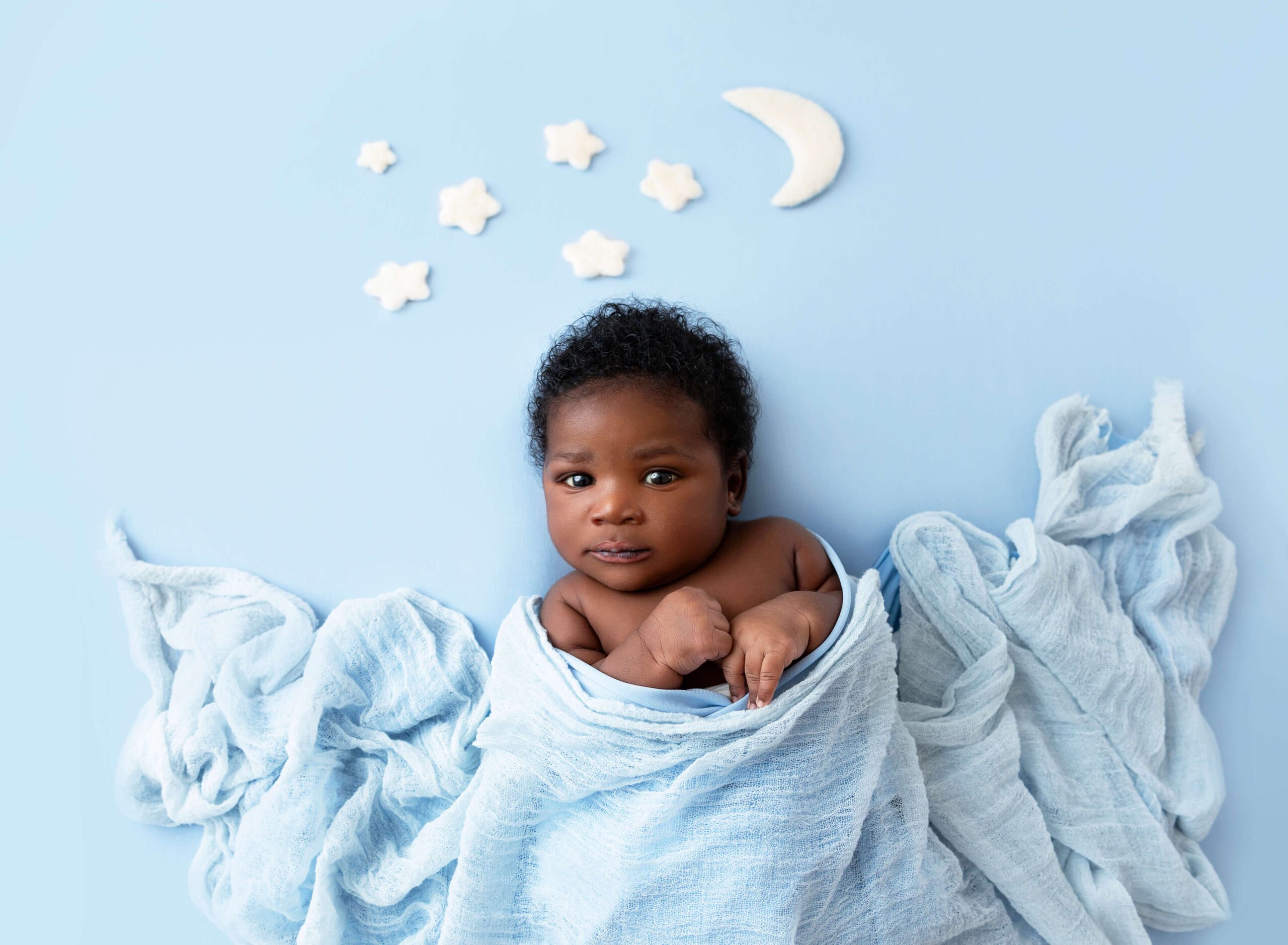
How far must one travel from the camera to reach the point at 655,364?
1133mm

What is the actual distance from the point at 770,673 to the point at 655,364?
42 cm

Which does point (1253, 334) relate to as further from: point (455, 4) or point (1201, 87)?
point (455, 4)

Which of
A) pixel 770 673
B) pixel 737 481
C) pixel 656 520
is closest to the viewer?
pixel 770 673

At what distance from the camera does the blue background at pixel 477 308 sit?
130 cm

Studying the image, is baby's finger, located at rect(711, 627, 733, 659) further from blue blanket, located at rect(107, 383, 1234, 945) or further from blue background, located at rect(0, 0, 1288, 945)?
blue background, located at rect(0, 0, 1288, 945)

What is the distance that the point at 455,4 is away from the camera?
4.39 feet

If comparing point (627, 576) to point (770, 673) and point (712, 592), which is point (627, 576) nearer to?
point (712, 592)

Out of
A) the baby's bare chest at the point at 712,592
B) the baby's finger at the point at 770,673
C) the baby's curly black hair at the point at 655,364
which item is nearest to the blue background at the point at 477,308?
the baby's curly black hair at the point at 655,364

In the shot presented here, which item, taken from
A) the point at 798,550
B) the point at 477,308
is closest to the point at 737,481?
A: the point at 798,550

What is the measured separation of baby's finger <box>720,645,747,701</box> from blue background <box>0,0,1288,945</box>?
0.36 meters

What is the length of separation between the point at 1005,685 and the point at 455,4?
4.25ft

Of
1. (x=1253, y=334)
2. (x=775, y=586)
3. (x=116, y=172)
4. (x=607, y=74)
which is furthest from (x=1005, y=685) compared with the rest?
(x=116, y=172)

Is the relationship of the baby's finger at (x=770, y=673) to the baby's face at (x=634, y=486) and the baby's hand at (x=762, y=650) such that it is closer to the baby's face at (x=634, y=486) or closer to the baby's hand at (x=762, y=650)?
the baby's hand at (x=762, y=650)

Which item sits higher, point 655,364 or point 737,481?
point 655,364
